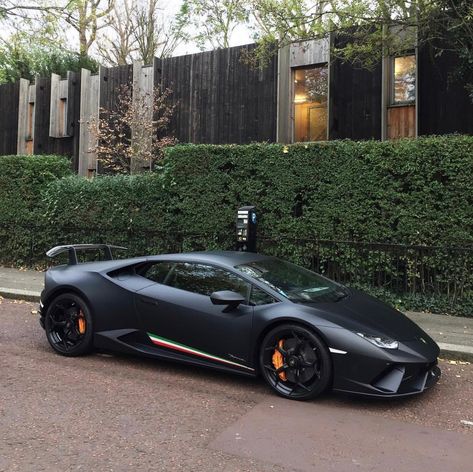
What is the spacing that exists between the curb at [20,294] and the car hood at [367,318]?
6.24m

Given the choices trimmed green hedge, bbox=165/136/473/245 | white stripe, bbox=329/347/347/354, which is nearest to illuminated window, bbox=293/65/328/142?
trimmed green hedge, bbox=165/136/473/245

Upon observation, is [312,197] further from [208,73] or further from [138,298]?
[208,73]

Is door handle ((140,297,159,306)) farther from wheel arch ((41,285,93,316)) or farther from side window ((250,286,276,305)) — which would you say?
side window ((250,286,276,305))

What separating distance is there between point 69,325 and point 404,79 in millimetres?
11039

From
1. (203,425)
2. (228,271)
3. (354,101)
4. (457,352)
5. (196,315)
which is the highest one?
(354,101)

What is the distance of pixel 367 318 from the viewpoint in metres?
4.71

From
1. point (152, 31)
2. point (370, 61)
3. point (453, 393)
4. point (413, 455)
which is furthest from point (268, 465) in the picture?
point (152, 31)

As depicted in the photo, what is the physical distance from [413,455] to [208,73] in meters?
14.1

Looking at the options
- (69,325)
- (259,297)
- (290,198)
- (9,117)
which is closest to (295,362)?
(259,297)

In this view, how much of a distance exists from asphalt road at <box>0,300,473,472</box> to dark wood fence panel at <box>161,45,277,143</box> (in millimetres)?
11032

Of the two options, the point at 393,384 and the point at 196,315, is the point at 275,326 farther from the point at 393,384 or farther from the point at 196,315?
the point at 393,384

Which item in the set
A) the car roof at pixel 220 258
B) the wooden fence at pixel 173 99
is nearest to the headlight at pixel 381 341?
the car roof at pixel 220 258

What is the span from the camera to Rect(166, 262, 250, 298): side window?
16.6 ft

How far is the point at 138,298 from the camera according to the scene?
5398 millimetres
